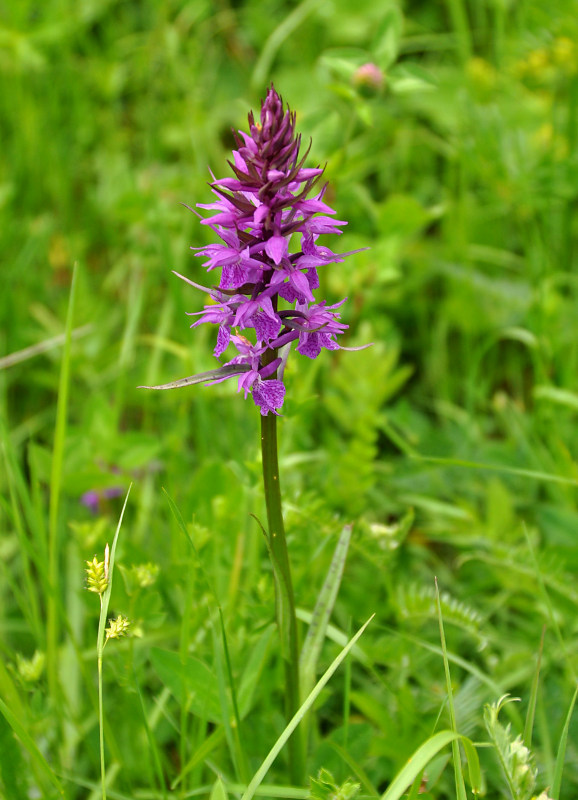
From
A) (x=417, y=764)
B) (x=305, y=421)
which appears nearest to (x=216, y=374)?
(x=417, y=764)

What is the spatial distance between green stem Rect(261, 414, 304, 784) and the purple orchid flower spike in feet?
0.32

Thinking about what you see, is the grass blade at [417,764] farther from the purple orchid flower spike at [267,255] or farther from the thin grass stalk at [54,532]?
the thin grass stalk at [54,532]

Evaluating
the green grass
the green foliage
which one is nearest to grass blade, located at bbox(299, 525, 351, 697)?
the green grass

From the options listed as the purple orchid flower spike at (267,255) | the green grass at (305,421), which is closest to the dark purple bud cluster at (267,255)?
the purple orchid flower spike at (267,255)

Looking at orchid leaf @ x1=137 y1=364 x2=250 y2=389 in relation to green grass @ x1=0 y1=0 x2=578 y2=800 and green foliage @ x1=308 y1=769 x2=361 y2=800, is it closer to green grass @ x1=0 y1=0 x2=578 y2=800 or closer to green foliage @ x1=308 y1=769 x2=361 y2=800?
green grass @ x1=0 y1=0 x2=578 y2=800

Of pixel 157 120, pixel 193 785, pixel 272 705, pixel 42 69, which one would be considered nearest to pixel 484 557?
pixel 272 705

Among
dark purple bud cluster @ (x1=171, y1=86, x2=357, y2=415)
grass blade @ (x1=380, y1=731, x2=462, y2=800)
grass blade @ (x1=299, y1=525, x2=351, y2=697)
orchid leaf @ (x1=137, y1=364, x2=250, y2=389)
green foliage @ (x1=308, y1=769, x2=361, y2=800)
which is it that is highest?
dark purple bud cluster @ (x1=171, y1=86, x2=357, y2=415)

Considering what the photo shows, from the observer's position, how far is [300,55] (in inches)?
186

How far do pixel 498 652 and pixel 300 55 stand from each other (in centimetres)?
370

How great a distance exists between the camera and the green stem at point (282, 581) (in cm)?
158

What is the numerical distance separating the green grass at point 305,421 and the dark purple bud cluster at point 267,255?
375 mm

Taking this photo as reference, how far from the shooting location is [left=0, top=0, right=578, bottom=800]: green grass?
6.85ft

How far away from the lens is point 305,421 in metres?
3.00

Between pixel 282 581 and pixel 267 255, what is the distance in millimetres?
710
